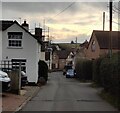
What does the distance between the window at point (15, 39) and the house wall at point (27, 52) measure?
13.7 inches

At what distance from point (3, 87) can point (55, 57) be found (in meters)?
118

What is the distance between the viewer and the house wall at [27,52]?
42.9m

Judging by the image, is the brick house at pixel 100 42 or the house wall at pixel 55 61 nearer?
the brick house at pixel 100 42

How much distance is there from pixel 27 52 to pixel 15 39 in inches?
74.7

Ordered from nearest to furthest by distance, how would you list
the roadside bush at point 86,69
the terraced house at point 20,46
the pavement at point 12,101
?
the pavement at point 12,101 → the terraced house at point 20,46 → the roadside bush at point 86,69

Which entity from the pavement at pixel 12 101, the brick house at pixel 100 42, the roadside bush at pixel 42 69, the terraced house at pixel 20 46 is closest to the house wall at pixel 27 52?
the terraced house at pixel 20 46


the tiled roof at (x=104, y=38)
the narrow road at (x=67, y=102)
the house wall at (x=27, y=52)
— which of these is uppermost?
the tiled roof at (x=104, y=38)

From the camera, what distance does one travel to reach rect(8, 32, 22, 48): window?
1695 inches

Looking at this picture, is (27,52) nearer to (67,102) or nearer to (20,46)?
(20,46)

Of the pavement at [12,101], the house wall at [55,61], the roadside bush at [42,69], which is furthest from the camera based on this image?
the house wall at [55,61]

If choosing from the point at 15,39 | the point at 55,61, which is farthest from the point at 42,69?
the point at 55,61

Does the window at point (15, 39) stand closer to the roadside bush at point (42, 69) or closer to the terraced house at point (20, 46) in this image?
the terraced house at point (20, 46)

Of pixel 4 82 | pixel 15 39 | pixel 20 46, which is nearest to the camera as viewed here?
pixel 4 82

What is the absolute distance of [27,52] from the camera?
142 feet
